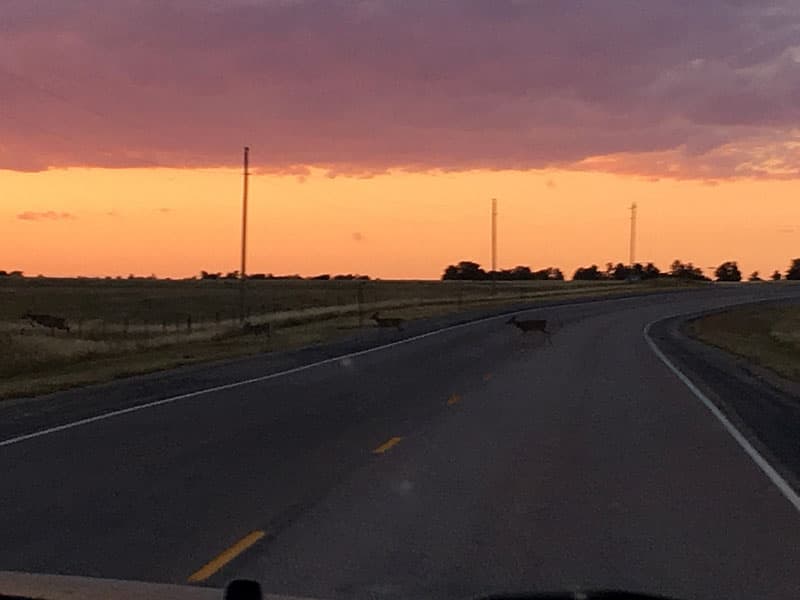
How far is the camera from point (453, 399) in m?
24.2

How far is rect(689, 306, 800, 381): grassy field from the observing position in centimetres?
3794

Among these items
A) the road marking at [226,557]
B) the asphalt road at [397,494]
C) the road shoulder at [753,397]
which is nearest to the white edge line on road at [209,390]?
the asphalt road at [397,494]

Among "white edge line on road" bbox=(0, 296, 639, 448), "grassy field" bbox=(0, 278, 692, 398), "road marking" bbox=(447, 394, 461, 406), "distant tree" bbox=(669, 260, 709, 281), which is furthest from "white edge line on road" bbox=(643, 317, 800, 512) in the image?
"distant tree" bbox=(669, 260, 709, 281)

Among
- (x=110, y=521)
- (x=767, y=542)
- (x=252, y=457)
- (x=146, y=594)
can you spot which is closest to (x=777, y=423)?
(x=252, y=457)

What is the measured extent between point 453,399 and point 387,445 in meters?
7.14

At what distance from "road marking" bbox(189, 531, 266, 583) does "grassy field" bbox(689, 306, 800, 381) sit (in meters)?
21.6

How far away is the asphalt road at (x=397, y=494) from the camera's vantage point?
930 centimetres

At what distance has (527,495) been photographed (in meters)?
12.9

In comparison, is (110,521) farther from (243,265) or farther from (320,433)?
(243,265)

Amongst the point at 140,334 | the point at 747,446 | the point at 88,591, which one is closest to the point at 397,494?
the point at 747,446

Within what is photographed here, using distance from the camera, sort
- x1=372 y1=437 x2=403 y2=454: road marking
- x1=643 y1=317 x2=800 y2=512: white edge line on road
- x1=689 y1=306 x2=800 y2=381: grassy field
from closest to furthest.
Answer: x1=643 y1=317 x2=800 y2=512: white edge line on road < x1=372 y1=437 x2=403 y2=454: road marking < x1=689 y1=306 x2=800 y2=381: grassy field

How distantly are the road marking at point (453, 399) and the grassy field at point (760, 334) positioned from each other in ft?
29.5

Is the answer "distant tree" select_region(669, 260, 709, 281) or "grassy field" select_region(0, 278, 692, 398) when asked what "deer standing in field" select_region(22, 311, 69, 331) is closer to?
"grassy field" select_region(0, 278, 692, 398)

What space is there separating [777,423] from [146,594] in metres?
15.8
